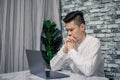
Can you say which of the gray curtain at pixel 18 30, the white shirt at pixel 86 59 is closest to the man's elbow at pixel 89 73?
the white shirt at pixel 86 59

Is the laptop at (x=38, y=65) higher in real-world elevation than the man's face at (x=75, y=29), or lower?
lower

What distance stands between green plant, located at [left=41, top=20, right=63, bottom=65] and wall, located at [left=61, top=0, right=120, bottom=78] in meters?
0.65

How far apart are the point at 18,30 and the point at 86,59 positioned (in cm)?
167

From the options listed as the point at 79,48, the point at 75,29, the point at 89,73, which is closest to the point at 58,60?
the point at 79,48

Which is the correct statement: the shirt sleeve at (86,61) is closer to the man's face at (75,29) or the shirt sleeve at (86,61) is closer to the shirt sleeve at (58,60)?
the man's face at (75,29)

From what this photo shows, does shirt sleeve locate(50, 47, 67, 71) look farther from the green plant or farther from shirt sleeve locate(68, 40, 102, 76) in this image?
the green plant

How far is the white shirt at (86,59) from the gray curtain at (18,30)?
1.01 meters

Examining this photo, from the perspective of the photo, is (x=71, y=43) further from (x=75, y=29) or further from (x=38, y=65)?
(x=38, y=65)

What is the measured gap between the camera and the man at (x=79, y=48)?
2.07 meters

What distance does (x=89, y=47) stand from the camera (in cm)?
237

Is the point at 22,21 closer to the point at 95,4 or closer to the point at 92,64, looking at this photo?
the point at 95,4

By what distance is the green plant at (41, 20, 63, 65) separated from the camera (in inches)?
145

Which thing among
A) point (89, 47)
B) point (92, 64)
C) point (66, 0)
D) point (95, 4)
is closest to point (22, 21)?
point (66, 0)

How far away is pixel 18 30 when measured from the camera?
3.41 metres
